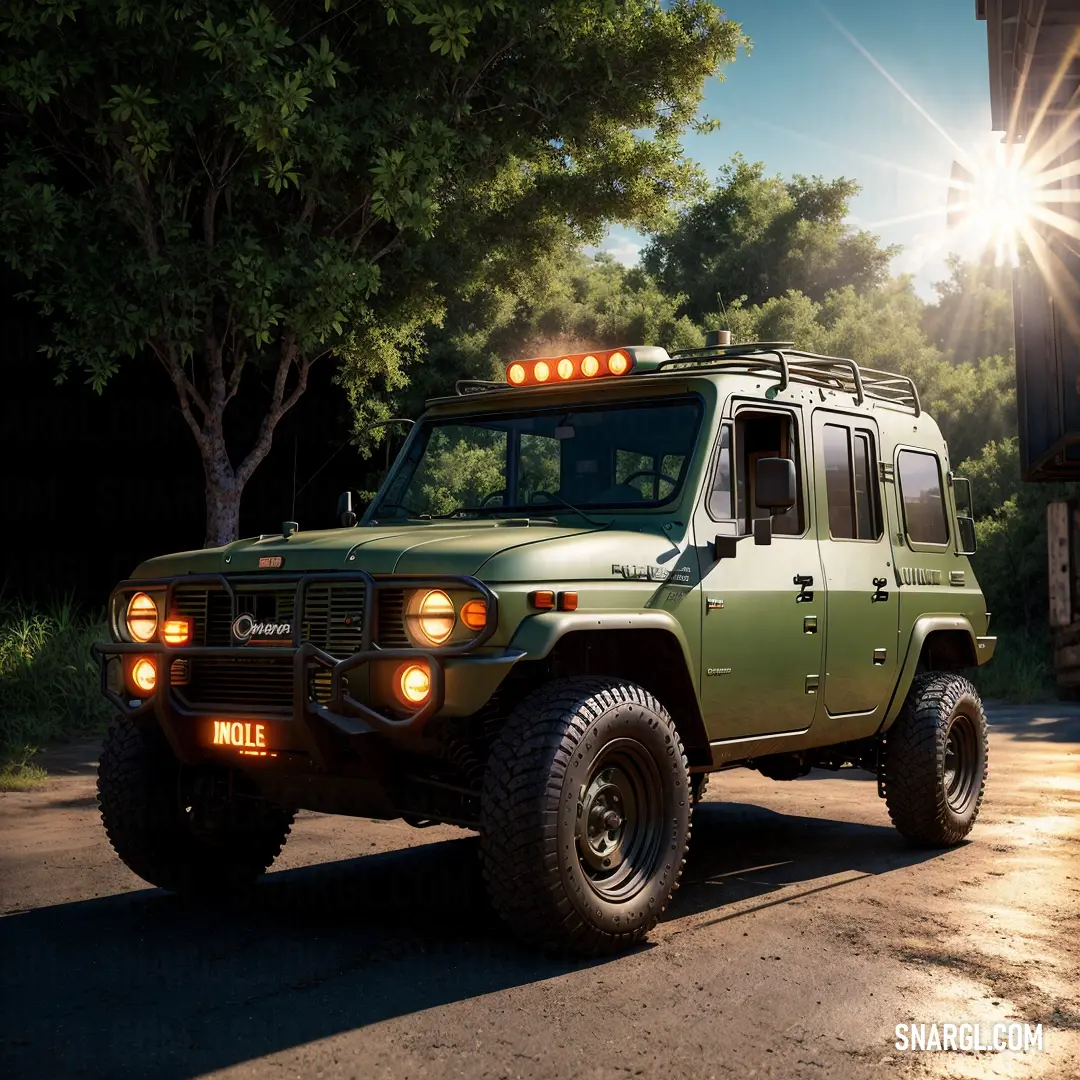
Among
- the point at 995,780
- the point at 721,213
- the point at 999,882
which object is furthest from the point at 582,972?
the point at 721,213

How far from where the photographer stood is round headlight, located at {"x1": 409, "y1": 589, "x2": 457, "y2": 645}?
199 inches

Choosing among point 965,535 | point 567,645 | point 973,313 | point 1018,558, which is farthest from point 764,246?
point 567,645

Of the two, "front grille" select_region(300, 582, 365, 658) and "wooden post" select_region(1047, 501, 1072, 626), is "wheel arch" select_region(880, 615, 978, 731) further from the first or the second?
→ "wooden post" select_region(1047, 501, 1072, 626)

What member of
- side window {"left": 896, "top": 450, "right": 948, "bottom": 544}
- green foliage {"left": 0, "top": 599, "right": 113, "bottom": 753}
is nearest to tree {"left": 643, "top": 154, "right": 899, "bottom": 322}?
green foliage {"left": 0, "top": 599, "right": 113, "bottom": 753}

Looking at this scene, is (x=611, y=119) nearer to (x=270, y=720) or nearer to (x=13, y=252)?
(x=13, y=252)

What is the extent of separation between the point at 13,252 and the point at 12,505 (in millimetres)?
4104

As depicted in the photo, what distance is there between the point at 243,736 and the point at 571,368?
2.47 metres

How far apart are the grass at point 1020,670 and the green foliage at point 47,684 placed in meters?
10.8

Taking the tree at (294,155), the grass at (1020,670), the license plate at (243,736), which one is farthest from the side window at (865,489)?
the grass at (1020,670)

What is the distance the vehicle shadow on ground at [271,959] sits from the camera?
14.0 feet

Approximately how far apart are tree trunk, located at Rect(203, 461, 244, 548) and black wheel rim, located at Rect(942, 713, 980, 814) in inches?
322

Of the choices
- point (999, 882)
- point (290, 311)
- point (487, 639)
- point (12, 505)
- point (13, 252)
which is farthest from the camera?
point (12, 505)

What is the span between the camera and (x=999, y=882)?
6656mm

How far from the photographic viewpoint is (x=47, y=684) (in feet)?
41.5
